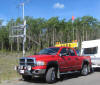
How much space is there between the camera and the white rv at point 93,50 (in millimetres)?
12977

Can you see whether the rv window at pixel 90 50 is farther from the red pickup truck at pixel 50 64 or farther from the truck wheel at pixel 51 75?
the truck wheel at pixel 51 75

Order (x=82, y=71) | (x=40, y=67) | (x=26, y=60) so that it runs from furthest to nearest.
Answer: (x=82, y=71)
(x=26, y=60)
(x=40, y=67)

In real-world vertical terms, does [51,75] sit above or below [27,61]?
below

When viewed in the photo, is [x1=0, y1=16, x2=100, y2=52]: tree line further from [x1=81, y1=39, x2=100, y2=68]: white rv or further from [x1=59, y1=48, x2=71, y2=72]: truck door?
[x1=59, y1=48, x2=71, y2=72]: truck door

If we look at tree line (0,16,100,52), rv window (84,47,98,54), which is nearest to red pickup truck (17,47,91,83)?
rv window (84,47,98,54)

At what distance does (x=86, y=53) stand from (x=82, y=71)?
3.23 meters

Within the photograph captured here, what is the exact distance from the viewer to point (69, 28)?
64.8 m

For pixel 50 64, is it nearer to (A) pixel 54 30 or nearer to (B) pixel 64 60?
(B) pixel 64 60

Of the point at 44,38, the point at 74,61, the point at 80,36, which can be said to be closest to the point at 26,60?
the point at 74,61

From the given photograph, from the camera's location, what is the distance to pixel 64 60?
31.2 ft

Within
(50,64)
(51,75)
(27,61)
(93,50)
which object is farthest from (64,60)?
(93,50)

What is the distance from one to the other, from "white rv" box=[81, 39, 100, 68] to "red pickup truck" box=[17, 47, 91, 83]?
2.42 m

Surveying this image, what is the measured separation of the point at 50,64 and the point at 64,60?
4.18 ft

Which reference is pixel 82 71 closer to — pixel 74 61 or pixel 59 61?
pixel 74 61
